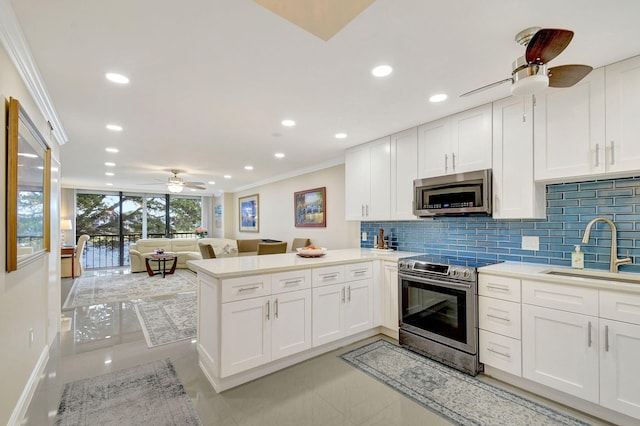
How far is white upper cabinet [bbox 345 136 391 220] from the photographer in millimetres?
3779

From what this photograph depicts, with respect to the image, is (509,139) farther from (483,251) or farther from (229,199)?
(229,199)

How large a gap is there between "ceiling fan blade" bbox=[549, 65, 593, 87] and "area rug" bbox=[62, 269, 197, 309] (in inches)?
232

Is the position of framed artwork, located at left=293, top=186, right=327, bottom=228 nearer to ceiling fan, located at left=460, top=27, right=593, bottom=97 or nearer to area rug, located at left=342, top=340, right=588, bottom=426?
area rug, located at left=342, top=340, right=588, bottom=426

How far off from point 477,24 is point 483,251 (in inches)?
86.1

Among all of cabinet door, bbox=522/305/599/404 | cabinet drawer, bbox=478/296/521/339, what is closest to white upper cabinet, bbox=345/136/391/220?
cabinet drawer, bbox=478/296/521/339

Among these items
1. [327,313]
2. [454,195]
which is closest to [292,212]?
[327,313]

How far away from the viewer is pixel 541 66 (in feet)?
5.17

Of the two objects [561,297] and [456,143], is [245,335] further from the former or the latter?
[456,143]

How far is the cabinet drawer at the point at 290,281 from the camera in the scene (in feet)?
8.45

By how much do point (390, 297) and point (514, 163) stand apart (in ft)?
5.95

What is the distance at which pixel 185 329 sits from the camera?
3.61 metres

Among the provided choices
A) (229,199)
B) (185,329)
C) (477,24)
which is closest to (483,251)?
(477,24)

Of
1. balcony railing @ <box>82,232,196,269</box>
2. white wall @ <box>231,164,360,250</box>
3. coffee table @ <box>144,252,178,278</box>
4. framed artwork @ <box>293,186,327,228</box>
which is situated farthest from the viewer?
balcony railing @ <box>82,232,196,269</box>

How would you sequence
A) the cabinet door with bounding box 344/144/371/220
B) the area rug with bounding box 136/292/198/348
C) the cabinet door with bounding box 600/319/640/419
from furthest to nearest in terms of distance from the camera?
1. the cabinet door with bounding box 344/144/371/220
2. the area rug with bounding box 136/292/198/348
3. the cabinet door with bounding box 600/319/640/419
